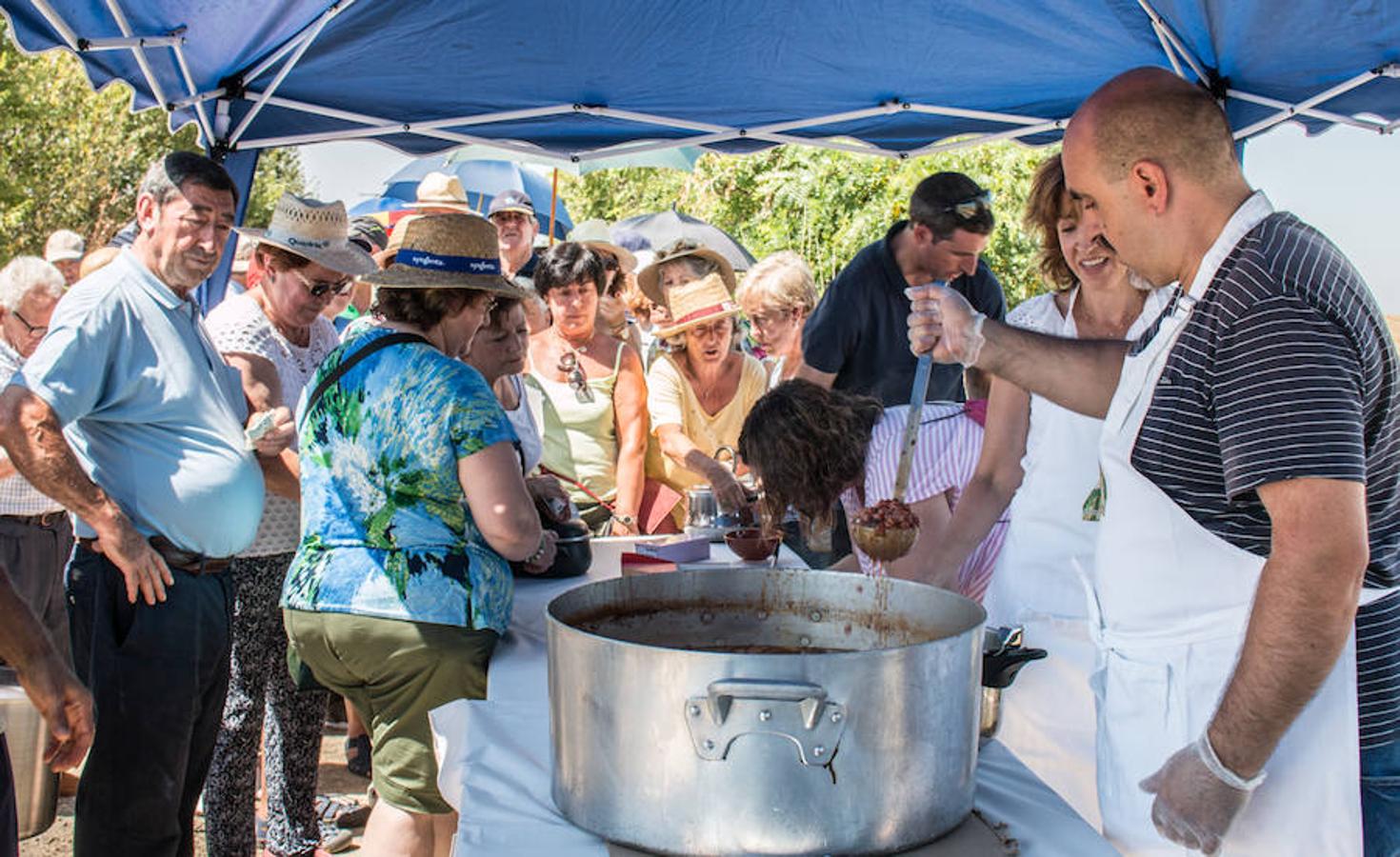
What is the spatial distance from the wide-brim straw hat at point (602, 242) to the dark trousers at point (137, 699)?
3416 mm

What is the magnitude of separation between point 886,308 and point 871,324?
0.07m

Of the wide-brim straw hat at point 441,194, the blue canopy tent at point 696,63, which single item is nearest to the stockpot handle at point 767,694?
the blue canopy tent at point 696,63

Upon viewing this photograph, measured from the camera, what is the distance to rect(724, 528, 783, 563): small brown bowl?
2777mm

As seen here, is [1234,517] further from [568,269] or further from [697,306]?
[568,269]

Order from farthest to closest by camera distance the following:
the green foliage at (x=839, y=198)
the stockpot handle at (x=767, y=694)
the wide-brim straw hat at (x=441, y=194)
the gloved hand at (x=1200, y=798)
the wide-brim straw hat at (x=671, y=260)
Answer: the green foliage at (x=839, y=198) → the wide-brim straw hat at (x=441, y=194) → the wide-brim straw hat at (x=671, y=260) → the gloved hand at (x=1200, y=798) → the stockpot handle at (x=767, y=694)

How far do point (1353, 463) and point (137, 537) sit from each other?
2292 millimetres

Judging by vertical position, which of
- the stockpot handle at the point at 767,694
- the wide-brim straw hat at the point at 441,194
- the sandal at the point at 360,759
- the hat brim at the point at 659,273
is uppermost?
the wide-brim straw hat at the point at 441,194

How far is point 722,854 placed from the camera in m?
1.14

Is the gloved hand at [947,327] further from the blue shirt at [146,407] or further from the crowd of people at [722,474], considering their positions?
the blue shirt at [146,407]

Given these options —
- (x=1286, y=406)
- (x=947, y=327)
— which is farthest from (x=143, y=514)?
(x=1286, y=406)

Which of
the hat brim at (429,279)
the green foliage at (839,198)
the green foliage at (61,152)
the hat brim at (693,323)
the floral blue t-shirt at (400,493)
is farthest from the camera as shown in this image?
the green foliage at (61,152)

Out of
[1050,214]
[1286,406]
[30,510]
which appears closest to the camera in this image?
[1286,406]

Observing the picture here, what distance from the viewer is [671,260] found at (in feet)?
16.7

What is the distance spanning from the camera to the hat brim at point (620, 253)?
19.9 feet
